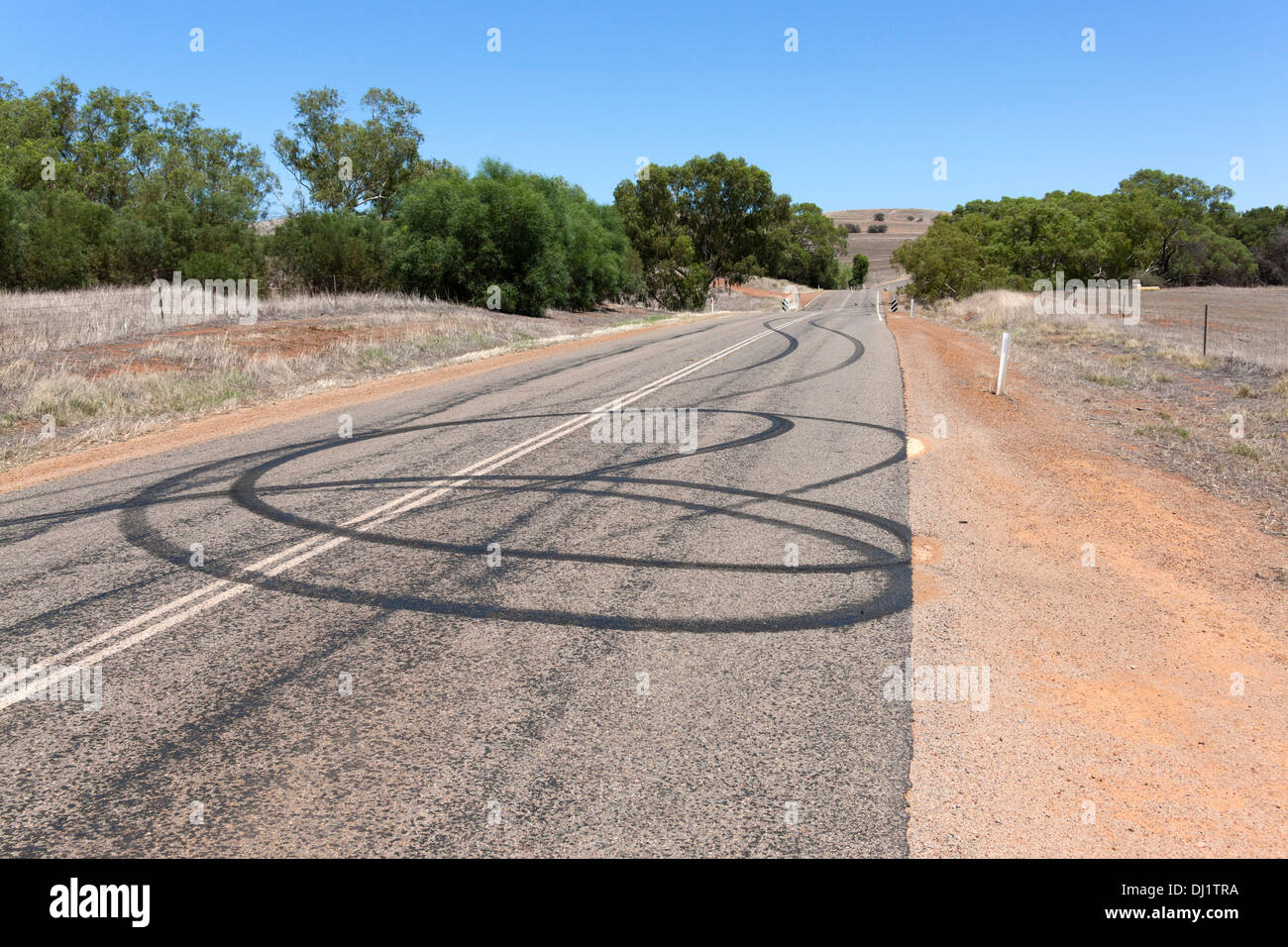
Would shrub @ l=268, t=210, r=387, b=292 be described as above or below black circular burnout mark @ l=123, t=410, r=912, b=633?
above

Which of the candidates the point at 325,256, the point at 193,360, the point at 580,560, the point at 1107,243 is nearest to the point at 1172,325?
the point at 1107,243

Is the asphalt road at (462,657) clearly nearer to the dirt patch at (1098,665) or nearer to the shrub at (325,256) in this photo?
the dirt patch at (1098,665)

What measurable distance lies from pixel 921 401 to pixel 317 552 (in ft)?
35.7

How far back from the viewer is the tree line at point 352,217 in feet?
122

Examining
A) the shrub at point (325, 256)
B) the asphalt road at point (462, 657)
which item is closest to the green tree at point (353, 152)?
the shrub at point (325, 256)

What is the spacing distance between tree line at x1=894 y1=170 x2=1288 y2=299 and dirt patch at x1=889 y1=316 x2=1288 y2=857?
4948 centimetres

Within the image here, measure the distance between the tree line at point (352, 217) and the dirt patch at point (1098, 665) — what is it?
31874mm

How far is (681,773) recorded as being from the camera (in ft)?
11.7

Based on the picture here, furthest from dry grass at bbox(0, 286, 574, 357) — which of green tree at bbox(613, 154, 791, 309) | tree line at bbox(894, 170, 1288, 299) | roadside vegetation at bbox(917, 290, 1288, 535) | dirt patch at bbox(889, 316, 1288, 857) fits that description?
green tree at bbox(613, 154, 791, 309)

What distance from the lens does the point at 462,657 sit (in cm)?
465

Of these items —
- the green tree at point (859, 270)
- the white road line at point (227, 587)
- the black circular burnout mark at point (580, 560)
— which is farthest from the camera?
the green tree at point (859, 270)

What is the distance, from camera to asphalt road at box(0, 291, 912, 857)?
3291 mm

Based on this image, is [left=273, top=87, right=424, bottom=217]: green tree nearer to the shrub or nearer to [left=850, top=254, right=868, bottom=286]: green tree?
the shrub

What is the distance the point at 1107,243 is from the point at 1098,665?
2712 inches
